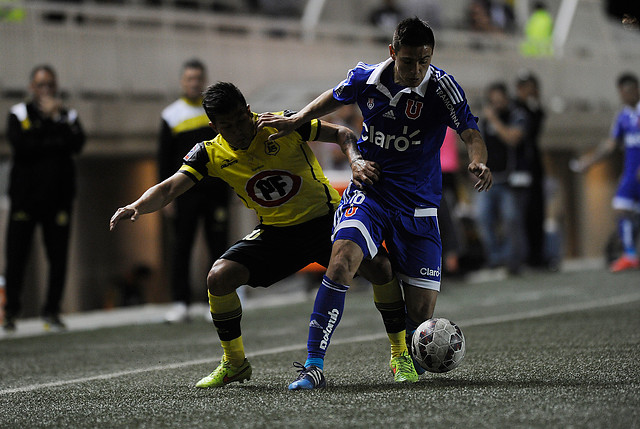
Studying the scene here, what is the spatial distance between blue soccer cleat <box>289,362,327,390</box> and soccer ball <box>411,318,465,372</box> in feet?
1.72

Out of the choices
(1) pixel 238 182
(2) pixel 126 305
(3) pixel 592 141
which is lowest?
(2) pixel 126 305

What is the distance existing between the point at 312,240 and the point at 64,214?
4.90 m

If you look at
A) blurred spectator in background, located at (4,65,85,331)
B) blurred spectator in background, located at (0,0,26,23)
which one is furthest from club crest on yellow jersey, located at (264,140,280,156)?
blurred spectator in background, located at (0,0,26,23)

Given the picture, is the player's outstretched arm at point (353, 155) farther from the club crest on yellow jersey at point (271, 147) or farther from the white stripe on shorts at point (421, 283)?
the white stripe on shorts at point (421, 283)

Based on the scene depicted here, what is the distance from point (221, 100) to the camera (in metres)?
5.36

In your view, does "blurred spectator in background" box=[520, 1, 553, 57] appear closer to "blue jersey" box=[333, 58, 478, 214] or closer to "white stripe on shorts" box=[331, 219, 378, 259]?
"blue jersey" box=[333, 58, 478, 214]

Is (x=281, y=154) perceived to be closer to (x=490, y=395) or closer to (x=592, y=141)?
(x=490, y=395)

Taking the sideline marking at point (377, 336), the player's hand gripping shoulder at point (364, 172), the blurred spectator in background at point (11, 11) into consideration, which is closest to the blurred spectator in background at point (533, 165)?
the sideline marking at point (377, 336)

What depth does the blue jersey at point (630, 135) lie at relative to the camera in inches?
523

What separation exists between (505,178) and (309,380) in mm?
9119

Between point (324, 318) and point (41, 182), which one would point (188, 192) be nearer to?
point (41, 182)

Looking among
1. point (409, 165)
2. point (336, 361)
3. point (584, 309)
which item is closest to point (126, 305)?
point (584, 309)

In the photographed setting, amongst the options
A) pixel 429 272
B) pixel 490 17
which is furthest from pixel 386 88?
pixel 490 17

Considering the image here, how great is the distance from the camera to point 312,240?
227 inches
